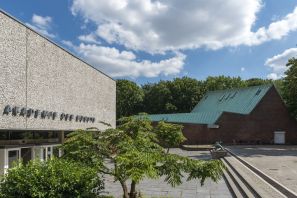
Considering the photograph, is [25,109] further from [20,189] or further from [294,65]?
[294,65]

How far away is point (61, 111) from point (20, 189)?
13.2 m

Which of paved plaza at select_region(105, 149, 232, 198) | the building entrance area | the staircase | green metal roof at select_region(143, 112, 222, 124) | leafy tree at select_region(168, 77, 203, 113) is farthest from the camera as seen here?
leafy tree at select_region(168, 77, 203, 113)

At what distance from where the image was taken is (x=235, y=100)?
2255 inches

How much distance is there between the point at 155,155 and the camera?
32.0 feet

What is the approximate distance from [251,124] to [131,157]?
150ft

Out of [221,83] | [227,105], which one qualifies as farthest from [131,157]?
[221,83]

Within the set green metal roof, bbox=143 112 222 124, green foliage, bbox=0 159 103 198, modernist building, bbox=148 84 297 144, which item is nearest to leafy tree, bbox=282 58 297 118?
modernist building, bbox=148 84 297 144

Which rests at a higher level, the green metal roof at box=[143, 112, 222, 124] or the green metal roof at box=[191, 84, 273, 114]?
the green metal roof at box=[191, 84, 273, 114]

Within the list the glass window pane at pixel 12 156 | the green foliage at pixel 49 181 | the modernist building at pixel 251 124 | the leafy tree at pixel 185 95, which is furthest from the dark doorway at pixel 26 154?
the leafy tree at pixel 185 95

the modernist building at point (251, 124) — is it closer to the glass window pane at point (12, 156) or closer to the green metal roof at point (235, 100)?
the green metal roof at point (235, 100)

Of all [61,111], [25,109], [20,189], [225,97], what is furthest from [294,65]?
[20,189]

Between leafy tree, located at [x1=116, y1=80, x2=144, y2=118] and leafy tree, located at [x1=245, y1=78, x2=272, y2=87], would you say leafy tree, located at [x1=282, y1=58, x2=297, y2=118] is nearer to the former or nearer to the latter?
leafy tree, located at [x1=245, y1=78, x2=272, y2=87]

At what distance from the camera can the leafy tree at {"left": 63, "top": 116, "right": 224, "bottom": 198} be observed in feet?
29.5

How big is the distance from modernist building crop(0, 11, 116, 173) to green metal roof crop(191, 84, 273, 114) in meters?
31.0
